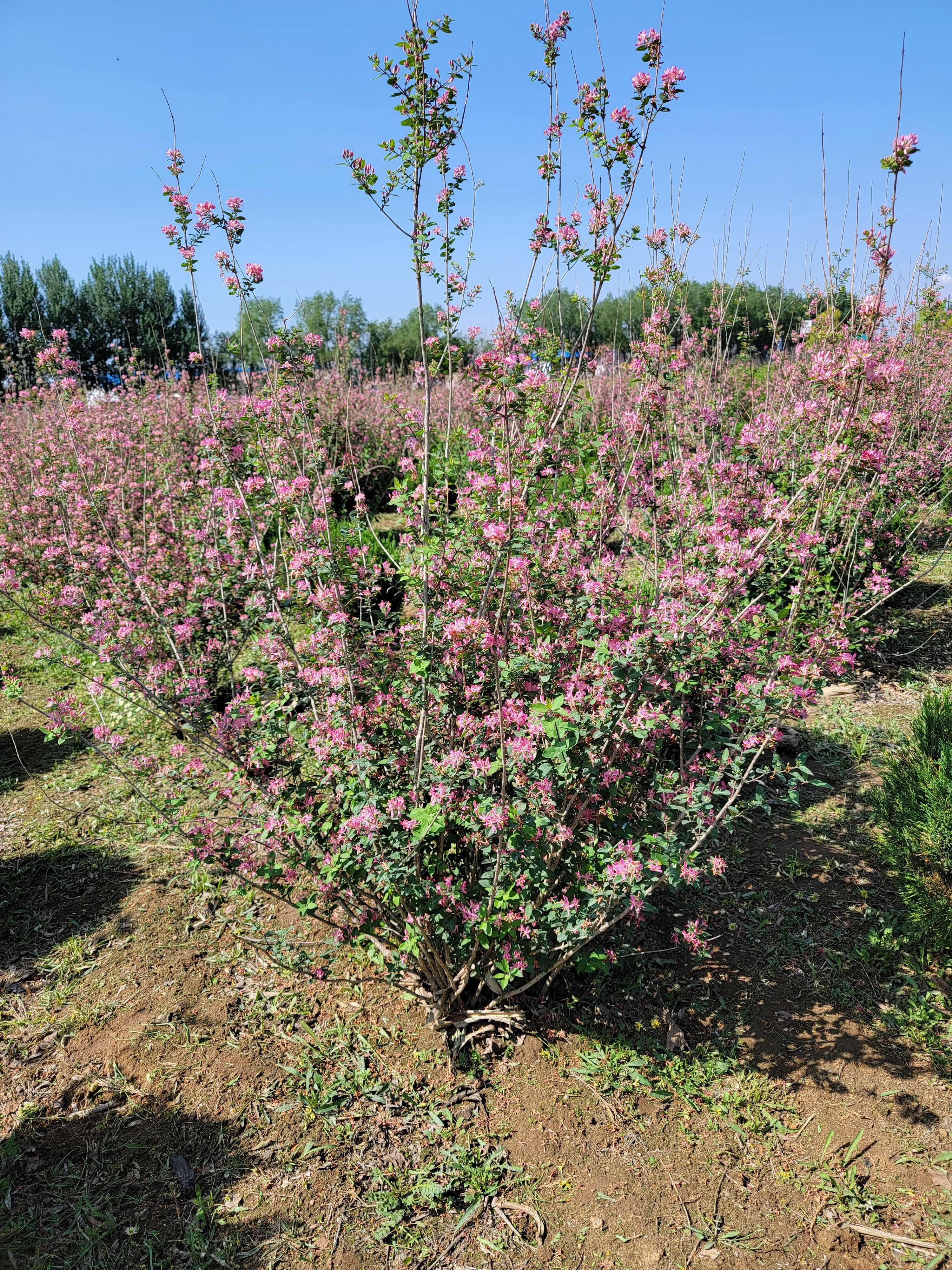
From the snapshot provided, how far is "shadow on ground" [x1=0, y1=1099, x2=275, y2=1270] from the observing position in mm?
1941

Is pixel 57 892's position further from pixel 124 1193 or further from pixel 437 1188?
pixel 437 1188

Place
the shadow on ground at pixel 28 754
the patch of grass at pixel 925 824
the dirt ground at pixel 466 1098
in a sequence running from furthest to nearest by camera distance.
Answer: the shadow on ground at pixel 28 754 < the patch of grass at pixel 925 824 < the dirt ground at pixel 466 1098

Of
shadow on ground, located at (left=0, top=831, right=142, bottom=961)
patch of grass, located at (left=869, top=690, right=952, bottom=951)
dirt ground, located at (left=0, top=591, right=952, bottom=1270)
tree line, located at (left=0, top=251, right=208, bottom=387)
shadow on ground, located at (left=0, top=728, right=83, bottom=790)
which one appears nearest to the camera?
dirt ground, located at (left=0, top=591, right=952, bottom=1270)

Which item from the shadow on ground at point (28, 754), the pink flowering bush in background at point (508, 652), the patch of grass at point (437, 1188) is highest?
the pink flowering bush in background at point (508, 652)

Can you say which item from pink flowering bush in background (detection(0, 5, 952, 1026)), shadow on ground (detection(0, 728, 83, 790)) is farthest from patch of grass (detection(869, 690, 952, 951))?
shadow on ground (detection(0, 728, 83, 790))

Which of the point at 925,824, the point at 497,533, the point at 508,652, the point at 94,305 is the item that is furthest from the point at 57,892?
the point at 94,305

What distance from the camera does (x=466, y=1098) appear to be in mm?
2338

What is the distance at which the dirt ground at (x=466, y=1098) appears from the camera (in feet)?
6.49

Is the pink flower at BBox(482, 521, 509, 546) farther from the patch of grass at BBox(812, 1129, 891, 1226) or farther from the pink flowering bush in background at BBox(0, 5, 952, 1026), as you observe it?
the patch of grass at BBox(812, 1129, 891, 1226)

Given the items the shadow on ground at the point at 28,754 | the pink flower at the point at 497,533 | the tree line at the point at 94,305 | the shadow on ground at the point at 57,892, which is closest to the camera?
the pink flower at the point at 497,533

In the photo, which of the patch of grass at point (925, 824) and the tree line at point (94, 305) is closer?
the patch of grass at point (925, 824)

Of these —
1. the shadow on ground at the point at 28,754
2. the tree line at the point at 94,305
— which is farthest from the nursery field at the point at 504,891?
the tree line at the point at 94,305

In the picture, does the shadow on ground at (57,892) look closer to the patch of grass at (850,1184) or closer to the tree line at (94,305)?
the patch of grass at (850,1184)

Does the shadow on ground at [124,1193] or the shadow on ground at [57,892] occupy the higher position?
the shadow on ground at [57,892]
